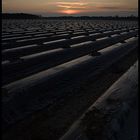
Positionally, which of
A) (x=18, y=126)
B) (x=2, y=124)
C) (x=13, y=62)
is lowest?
(x=18, y=126)

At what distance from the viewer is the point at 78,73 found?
14.1 feet

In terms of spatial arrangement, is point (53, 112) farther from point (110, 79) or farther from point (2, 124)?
point (110, 79)

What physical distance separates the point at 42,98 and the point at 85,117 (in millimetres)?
1130

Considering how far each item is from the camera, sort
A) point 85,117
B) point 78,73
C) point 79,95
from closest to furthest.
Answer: point 85,117
point 78,73
point 79,95

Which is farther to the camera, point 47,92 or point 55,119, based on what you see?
point 55,119

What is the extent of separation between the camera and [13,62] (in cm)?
457

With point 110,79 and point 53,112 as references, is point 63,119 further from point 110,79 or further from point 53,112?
point 110,79

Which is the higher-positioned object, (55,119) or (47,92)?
(47,92)

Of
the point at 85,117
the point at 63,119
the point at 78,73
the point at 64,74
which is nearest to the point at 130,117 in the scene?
the point at 85,117

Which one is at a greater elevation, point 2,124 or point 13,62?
point 13,62

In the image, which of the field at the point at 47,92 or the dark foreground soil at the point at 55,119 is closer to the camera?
the field at the point at 47,92

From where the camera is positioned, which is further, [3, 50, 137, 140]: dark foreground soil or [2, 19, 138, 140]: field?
[3, 50, 137, 140]: dark foreground soil

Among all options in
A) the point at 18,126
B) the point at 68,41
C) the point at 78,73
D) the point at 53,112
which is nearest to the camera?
the point at 18,126

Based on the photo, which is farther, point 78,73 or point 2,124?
point 78,73
